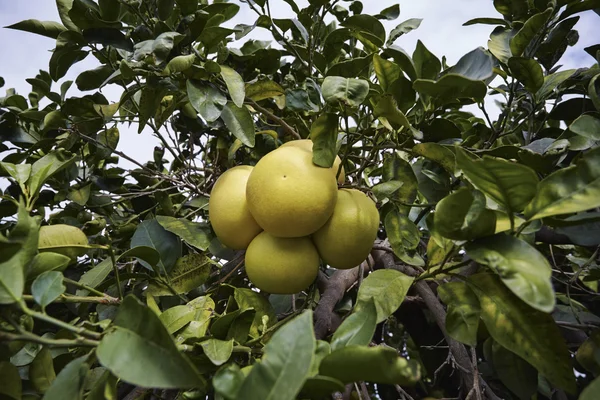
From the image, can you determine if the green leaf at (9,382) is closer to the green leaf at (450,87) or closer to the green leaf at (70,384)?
the green leaf at (70,384)

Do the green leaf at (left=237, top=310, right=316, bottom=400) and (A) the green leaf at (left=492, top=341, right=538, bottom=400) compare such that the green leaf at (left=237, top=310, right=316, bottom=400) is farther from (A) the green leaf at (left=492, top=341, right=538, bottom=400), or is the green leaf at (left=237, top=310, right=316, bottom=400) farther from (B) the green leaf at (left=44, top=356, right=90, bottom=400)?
(A) the green leaf at (left=492, top=341, right=538, bottom=400)

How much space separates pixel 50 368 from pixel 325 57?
2.94ft

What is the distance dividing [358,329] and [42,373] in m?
0.52

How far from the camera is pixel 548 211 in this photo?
560 mm

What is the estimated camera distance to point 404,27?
119 centimetres

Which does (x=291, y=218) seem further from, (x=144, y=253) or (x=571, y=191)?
(x=571, y=191)

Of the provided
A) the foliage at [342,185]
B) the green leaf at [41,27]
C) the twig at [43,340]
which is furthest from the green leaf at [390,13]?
the twig at [43,340]

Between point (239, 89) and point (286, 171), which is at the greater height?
point (239, 89)

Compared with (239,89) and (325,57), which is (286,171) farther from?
(325,57)

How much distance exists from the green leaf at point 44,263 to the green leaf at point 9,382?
0.40 feet

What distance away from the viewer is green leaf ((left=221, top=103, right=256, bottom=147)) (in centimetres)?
96

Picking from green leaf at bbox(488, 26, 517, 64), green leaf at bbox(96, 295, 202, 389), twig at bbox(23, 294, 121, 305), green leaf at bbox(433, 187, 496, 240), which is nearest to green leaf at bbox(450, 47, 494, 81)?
green leaf at bbox(488, 26, 517, 64)

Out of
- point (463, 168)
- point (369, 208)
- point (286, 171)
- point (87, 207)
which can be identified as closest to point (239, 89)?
point (286, 171)

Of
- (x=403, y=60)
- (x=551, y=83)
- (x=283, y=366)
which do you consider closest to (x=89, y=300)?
(x=283, y=366)
